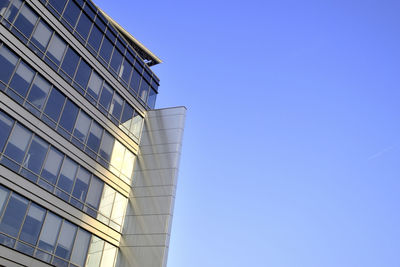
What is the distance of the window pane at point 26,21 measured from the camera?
2142cm

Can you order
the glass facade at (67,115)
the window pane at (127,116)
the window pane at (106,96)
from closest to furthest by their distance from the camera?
the glass facade at (67,115)
the window pane at (106,96)
the window pane at (127,116)

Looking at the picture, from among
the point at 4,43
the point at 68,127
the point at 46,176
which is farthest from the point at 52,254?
the point at 4,43

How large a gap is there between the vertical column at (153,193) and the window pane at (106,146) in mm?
2766

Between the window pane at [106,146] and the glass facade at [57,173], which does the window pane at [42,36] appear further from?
the window pane at [106,146]

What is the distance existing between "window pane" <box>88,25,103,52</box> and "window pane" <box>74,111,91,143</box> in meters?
5.32

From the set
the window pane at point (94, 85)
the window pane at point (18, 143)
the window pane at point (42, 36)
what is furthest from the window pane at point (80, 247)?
the window pane at point (42, 36)

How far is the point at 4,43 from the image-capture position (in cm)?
2022

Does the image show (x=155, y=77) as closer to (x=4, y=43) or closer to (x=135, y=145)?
(x=135, y=145)

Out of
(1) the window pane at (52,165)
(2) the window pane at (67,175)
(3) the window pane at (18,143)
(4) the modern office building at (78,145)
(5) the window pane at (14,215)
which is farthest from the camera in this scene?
(2) the window pane at (67,175)

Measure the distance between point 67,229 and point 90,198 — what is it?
266cm

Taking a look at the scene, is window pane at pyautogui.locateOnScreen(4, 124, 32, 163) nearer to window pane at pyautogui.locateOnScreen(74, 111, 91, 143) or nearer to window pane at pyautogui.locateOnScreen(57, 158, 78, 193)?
window pane at pyautogui.locateOnScreen(57, 158, 78, 193)

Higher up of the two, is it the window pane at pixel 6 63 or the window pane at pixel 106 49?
the window pane at pixel 106 49

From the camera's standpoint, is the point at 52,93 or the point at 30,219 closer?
the point at 30,219

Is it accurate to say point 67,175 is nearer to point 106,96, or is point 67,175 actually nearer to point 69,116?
point 69,116
